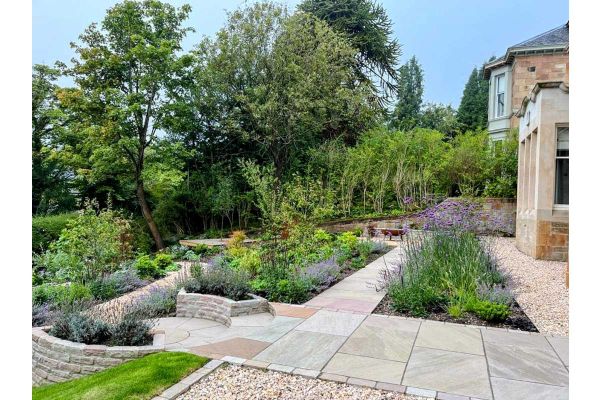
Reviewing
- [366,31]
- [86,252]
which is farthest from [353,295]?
[366,31]

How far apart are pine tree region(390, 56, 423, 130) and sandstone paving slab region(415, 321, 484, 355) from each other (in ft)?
39.6

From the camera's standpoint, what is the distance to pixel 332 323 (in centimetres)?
330

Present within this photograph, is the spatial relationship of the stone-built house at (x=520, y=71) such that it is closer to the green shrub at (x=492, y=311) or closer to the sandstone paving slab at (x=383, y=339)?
the green shrub at (x=492, y=311)

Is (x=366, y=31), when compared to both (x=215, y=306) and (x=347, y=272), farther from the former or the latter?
(x=215, y=306)

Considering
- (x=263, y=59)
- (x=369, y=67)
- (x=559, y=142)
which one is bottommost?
(x=559, y=142)

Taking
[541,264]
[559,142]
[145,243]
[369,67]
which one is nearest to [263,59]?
[369,67]

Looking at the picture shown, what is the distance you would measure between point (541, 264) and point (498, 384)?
463 cm

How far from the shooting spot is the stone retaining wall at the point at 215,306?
3.62 metres

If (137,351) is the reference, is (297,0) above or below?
above

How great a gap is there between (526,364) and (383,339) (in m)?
0.89

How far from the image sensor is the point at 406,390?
6.92 ft

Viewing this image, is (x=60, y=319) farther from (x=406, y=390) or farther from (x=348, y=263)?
(x=348, y=263)

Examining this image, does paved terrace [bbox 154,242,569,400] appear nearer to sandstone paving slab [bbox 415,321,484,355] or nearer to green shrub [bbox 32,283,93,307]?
sandstone paving slab [bbox 415,321,484,355]

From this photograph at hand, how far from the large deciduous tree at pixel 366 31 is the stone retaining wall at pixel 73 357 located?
10.8m
